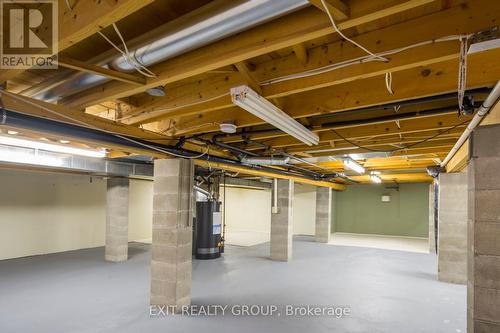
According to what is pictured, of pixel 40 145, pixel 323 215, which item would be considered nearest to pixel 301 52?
pixel 40 145

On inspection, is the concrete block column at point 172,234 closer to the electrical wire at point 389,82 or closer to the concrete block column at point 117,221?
the electrical wire at point 389,82

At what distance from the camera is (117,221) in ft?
19.7

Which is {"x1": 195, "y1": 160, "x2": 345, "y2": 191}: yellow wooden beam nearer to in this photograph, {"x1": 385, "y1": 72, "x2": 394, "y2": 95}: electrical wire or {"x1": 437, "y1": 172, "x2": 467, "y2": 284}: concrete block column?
{"x1": 385, "y1": 72, "x2": 394, "y2": 95}: electrical wire

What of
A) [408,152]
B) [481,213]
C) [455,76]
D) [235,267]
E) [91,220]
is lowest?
[235,267]

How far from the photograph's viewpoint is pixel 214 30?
1.25 metres

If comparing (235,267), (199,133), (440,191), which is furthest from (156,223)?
(440,191)

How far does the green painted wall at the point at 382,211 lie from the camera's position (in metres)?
10.3

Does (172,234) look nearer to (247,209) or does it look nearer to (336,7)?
(336,7)

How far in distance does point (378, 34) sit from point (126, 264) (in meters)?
5.67

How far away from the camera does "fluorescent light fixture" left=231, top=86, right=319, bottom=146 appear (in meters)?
1.78

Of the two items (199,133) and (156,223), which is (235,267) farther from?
(199,133)

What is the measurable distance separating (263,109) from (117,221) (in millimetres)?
5006

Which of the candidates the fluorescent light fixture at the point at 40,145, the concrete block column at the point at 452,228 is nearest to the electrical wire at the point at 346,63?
the fluorescent light fixture at the point at 40,145

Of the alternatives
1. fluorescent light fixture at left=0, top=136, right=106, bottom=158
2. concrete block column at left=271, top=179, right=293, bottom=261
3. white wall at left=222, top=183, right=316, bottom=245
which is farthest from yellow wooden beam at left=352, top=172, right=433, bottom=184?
fluorescent light fixture at left=0, top=136, right=106, bottom=158
